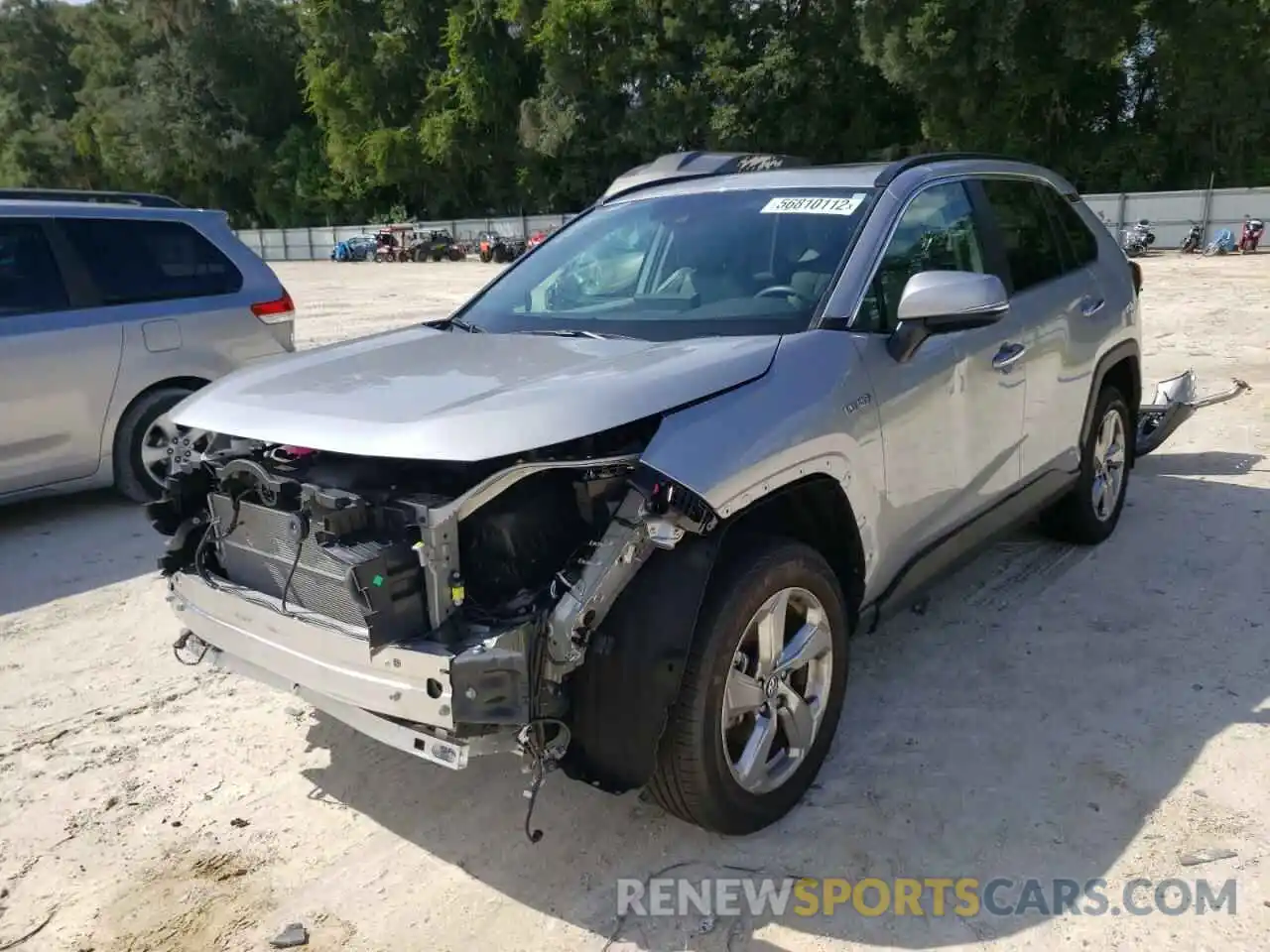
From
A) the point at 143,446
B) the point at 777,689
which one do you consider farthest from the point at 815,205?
the point at 143,446

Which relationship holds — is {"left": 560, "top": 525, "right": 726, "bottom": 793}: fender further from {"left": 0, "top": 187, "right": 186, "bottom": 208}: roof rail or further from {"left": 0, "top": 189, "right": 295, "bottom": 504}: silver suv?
{"left": 0, "top": 187, "right": 186, "bottom": 208}: roof rail

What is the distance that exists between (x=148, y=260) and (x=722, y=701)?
206 inches

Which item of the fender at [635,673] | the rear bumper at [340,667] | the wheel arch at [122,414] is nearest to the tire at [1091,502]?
the fender at [635,673]

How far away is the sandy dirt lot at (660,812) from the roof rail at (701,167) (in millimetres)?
2101

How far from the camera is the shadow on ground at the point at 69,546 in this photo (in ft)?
17.1

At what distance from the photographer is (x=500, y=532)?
267cm

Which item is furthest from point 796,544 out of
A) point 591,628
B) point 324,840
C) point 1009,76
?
point 1009,76

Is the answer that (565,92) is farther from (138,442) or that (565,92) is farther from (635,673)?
(635,673)

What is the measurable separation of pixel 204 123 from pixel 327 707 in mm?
65039

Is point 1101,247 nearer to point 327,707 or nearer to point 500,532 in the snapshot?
point 500,532

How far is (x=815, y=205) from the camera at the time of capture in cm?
374

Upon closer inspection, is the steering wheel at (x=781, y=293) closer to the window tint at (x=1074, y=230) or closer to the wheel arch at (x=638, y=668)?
the wheel arch at (x=638, y=668)

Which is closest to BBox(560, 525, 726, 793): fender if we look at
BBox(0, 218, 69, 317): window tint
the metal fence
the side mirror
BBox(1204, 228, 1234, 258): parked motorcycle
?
the side mirror

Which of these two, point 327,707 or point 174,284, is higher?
point 174,284
